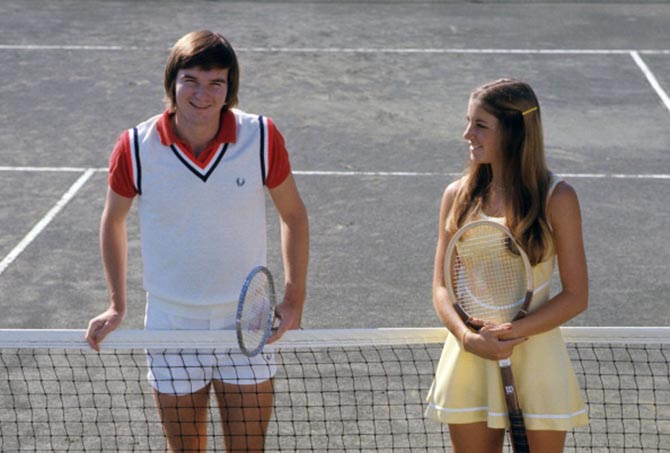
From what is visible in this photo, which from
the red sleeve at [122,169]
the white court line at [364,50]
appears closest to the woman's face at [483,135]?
the red sleeve at [122,169]

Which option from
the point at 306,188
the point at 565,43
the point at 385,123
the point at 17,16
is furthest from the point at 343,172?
the point at 17,16

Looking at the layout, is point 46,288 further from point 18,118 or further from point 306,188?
point 18,118

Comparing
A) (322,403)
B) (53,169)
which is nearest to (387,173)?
(53,169)

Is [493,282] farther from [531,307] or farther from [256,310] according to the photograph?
[256,310]

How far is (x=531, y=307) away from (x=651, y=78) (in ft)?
40.0

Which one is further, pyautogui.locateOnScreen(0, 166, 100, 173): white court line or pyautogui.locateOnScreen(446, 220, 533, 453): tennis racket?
pyautogui.locateOnScreen(0, 166, 100, 173): white court line

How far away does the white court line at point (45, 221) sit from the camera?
9531 millimetres

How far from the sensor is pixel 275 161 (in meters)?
4.29

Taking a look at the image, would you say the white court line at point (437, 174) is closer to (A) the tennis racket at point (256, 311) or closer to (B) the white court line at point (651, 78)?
(B) the white court line at point (651, 78)

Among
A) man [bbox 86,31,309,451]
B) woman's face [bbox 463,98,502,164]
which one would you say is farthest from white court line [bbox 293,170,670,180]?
woman's face [bbox 463,98,502,164]

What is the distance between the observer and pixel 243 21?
62.5ft

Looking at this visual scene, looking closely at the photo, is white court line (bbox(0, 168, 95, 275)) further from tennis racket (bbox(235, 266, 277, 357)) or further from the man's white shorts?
tennis racket (bbox(235, 266, 277, 357))

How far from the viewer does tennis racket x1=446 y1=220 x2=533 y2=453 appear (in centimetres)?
413

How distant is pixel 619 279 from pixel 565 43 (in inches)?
361
